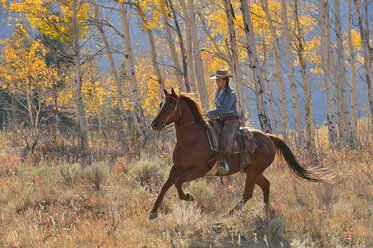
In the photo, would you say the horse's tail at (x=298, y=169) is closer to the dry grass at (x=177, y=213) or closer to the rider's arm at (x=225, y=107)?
the dry grass at (x=177, y=213)

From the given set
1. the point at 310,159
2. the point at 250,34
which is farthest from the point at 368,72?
the point at 250,34

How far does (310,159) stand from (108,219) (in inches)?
210

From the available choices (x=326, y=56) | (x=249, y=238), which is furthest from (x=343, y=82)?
(x=249, y=238)

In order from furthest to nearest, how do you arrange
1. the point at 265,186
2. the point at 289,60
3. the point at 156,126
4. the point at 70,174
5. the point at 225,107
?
the point at 289,60 → the point at 70,174 → the point at 265,186 → the point at 225,107 → the point at 156,126

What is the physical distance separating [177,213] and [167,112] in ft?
4.98

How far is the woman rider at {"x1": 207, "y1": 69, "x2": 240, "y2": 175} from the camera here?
519 cm

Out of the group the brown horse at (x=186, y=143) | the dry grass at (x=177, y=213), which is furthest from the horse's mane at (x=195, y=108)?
the dry grass at (x=177, y=213)

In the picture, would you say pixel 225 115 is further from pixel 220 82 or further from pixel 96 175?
pixel 96 175

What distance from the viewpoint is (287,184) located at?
6.84m

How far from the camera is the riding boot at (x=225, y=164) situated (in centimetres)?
512

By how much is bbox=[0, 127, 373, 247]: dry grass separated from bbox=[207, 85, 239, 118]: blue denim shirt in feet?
4.86

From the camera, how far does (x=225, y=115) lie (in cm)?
542

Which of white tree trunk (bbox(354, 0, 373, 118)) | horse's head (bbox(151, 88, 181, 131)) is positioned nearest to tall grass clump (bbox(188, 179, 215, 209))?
horse's head (bbox(151, 88, 181, 131))

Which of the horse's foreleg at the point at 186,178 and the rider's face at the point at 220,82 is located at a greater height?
the rider's face at the point at 220,82
